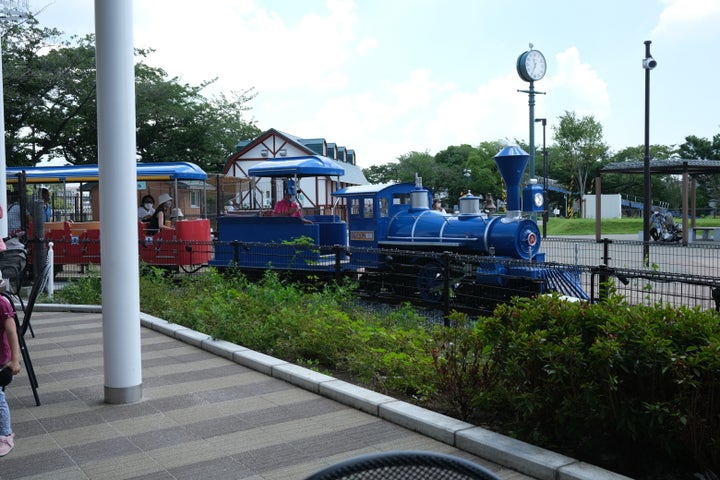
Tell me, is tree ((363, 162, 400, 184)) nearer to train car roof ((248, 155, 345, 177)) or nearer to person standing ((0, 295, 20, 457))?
train car roof ((248, 155, 345, 177))

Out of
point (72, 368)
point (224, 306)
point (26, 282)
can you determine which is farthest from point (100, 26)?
point (26, 282)

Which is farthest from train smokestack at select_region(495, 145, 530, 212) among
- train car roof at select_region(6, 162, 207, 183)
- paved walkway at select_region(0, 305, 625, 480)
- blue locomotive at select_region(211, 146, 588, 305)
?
train car roof at select_region(6, 162, 207, 183)

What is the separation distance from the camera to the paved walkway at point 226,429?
4.46m

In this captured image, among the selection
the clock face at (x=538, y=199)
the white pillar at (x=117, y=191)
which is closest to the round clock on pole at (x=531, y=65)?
the clock face at (x=538, y=199)

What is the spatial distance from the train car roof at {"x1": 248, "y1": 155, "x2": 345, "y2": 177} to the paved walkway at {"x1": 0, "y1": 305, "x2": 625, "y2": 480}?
828 cm

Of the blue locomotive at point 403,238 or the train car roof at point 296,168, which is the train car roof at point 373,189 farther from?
the train car roof at point 296,168

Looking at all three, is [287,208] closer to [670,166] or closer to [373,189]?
[373,189]

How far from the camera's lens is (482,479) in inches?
74.2

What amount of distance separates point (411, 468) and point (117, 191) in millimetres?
4543

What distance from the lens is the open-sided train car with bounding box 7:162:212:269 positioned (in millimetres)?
16000

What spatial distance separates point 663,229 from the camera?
32625mm

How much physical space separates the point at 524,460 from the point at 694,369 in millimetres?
1159

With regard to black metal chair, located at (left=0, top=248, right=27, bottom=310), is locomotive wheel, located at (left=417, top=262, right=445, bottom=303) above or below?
below

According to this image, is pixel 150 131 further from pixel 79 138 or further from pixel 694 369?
pixel 694 369
